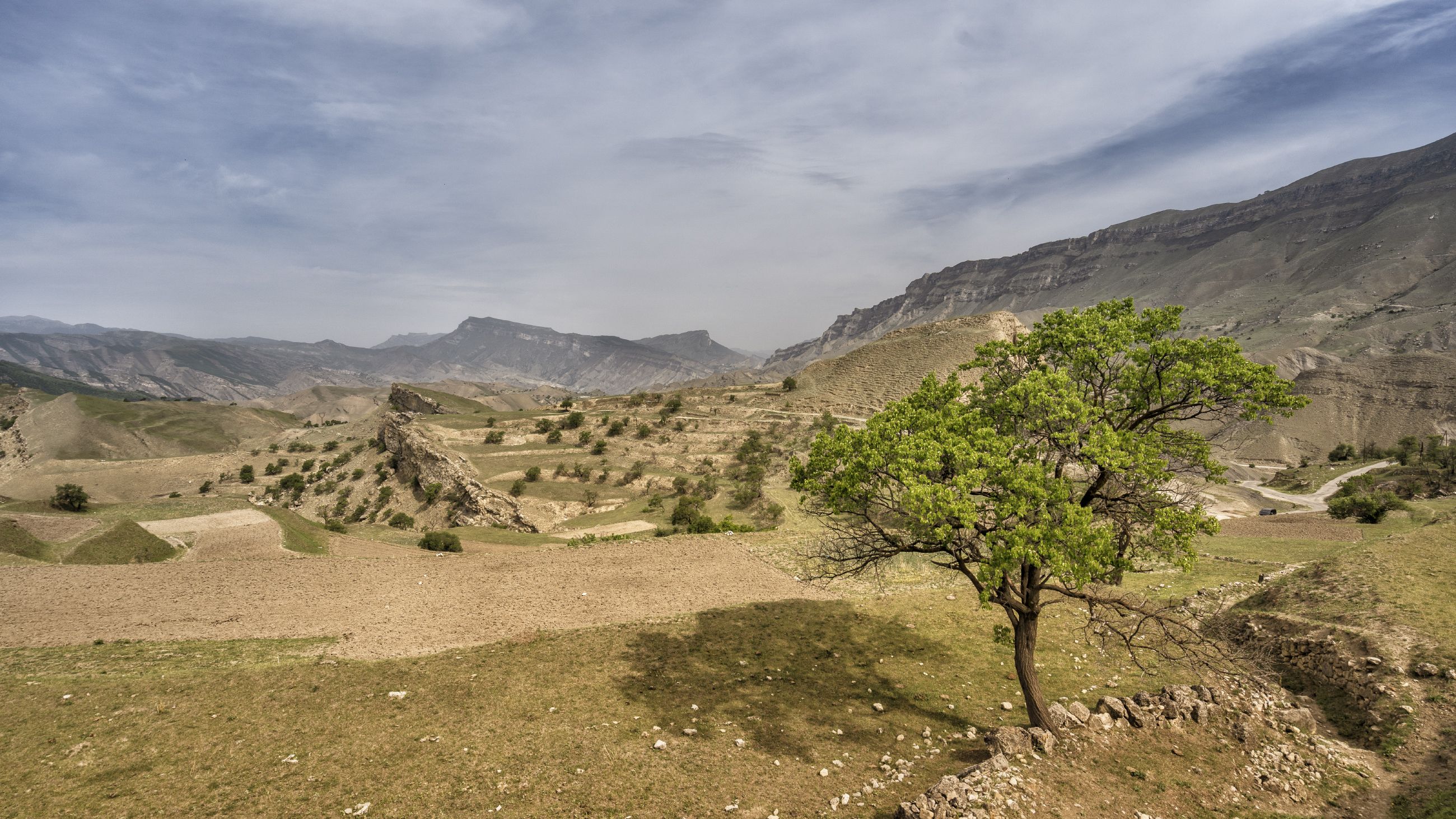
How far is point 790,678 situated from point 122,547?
26878 mm

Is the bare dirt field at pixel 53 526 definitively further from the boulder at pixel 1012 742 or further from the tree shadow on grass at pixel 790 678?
the boulder at pixel 1012 742

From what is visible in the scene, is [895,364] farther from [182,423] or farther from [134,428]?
[182,423]

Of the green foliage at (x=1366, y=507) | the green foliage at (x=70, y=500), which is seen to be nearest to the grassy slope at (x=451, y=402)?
the green foliage at (x=70, y=500)

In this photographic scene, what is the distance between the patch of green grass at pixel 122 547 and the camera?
21.3 m

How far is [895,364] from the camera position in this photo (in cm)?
7288

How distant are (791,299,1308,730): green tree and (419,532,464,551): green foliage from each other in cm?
2244

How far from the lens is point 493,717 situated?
11.9 m

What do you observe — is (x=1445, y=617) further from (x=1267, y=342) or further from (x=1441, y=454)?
(x=1267, y=342)

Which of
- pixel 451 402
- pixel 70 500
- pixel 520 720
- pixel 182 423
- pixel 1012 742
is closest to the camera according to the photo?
pixel 1012 742

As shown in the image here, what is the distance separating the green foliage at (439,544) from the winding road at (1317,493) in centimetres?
8181

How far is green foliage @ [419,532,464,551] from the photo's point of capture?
2784 cm

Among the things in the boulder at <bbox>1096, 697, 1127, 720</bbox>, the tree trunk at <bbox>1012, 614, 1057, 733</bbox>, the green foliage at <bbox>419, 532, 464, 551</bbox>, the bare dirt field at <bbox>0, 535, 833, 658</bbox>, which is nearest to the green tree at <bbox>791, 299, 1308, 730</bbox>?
the tree trunk at <bbox>1012, 614, 1057, 733</bbox>

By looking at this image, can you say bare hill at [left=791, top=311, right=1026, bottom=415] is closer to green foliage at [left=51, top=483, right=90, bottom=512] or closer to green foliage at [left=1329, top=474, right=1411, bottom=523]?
green foliage at [left=1329, top=474, right=1411, bottom=523]

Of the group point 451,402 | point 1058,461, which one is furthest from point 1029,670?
point 451,402
